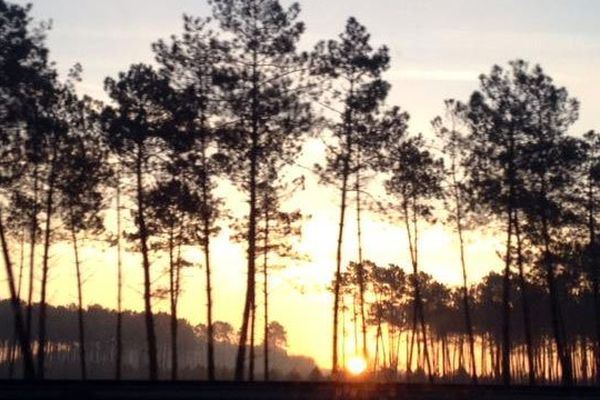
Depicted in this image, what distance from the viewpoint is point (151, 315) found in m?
40.7

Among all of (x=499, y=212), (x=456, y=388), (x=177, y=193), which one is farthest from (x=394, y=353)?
(x=456, y=388)

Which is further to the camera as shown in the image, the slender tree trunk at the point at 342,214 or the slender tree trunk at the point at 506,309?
the slender tree trunk at the point at 506,309

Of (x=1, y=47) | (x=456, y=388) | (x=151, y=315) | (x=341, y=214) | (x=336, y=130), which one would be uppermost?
(x=1, y=47)

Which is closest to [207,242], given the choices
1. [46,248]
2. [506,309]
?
[46,248]

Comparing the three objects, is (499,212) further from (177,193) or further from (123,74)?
(123,74)

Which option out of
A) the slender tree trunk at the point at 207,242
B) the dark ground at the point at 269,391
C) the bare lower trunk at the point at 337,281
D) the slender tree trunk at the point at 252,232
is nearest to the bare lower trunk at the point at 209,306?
the slender tree trunk at the point at 207,242

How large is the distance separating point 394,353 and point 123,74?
7430 cm

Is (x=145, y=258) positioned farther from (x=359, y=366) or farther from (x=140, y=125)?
(x=359, y=366)

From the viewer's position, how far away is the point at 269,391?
22.3 m

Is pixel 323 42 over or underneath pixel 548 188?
over

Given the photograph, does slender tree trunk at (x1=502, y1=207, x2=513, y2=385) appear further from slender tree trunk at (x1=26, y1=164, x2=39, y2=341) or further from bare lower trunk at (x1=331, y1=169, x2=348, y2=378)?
slender tree trunk at (x1=26, y1=164, x2=39, y2=341)

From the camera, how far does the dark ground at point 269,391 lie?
20875 mm

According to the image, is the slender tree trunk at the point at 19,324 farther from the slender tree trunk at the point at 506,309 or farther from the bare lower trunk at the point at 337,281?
the slender tree trunk at the point at 506,309

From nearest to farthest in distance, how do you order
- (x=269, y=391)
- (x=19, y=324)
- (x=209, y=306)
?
1. (x=269, y=391)
2. (x=19, y=324)
3. (x=209, y=306)
